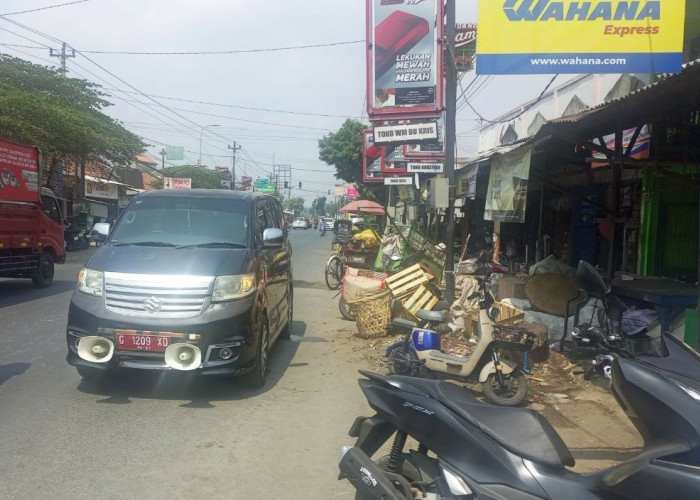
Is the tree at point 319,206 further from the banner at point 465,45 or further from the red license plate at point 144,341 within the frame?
the red license plate at point 144,341

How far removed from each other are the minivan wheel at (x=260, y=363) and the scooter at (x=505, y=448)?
239cm

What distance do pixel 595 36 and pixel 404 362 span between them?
158 inches

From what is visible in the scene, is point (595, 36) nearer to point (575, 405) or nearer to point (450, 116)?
point (450, 116)

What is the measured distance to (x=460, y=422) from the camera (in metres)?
2.70

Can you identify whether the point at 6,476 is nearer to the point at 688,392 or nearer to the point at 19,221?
the point at 688,392

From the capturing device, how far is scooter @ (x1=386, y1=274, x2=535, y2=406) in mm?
5551

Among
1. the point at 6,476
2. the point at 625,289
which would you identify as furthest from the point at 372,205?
the point at 6,476

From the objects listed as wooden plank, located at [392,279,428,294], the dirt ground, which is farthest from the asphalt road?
wooden plank, located at [392,279,428,294]

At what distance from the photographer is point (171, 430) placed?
4.50m

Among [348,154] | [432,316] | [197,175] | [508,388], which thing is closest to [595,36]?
[432,316]

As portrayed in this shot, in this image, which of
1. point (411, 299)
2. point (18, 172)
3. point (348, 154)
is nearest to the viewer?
point (411, 299)

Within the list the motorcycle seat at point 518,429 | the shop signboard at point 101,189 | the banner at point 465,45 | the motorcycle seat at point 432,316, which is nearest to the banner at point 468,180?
the banner at point 465,45

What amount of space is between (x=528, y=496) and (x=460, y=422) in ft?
1.37

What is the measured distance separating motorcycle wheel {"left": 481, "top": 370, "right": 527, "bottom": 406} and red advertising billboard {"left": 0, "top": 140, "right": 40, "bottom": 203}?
33.3 ft
